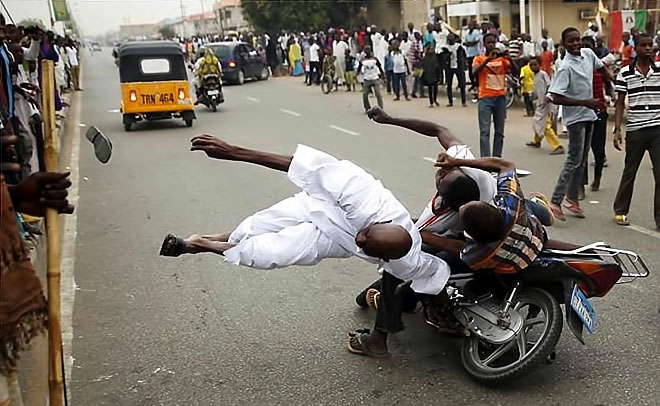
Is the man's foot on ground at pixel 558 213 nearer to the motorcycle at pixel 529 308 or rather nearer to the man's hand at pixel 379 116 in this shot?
the man's hand at pixel 379 116

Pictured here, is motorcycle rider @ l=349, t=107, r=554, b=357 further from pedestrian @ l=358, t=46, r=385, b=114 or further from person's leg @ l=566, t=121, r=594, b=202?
pedestrian @ l=358, t=46, r=385, b=114

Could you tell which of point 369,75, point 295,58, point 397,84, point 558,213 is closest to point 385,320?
point 558,213

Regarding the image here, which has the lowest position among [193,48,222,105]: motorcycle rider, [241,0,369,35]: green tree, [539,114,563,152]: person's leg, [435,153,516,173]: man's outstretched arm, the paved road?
the paved road

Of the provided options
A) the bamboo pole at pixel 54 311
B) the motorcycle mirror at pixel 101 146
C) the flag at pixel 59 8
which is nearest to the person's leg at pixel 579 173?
the motorcycle mirror at pixel 101 146

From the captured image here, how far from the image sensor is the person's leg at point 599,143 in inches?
290

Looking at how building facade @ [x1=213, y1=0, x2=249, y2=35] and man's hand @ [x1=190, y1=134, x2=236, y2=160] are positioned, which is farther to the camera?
building facade @ [x1=213, y1=0, x2=249, y2=35]

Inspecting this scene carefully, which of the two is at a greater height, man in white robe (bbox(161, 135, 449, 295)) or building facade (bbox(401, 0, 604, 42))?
building facade (bbox(401, 0, 604, 42))

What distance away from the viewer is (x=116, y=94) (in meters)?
23.0

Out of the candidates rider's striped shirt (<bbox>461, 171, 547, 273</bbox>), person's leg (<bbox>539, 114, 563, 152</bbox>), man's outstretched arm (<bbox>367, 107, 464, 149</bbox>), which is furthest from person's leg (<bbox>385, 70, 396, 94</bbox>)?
rider's striped shirt (<bbox>461, 171, 547, 273</bbox>)

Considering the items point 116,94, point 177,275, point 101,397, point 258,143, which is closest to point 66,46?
point 116,94

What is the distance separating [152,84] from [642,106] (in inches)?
422

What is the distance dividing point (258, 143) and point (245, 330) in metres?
8.14

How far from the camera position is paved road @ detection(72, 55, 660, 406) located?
3.74 m

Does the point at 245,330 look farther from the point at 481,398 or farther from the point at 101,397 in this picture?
the point at 481,398
